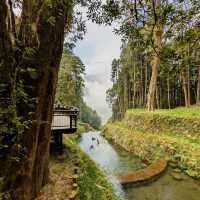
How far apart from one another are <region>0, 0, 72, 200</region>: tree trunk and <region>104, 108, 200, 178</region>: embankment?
724cm

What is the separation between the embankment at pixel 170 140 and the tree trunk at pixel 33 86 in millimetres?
7237

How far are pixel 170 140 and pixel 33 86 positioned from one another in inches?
377

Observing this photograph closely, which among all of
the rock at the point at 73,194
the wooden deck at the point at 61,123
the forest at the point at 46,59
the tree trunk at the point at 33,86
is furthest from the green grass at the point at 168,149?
the tree trunk at the point at 33,86

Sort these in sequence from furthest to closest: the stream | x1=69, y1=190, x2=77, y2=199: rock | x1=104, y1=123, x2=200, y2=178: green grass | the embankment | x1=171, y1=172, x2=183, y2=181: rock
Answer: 1. the embankment
2. x1=104, y1=123, x2=200, y2=178: green grass
3. x1=171, y1=172, x2=183, y2=181: rock
4. the stream
5. x1=69, y1=190, x2=77, y2=199: rock

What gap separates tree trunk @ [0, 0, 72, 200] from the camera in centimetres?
298

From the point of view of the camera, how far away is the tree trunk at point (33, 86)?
298 centimetres

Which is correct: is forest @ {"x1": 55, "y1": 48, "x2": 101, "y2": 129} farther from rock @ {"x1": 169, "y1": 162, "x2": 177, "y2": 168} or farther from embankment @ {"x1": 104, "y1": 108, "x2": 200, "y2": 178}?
rock @ {"x1": 169, "y1": 162, "x2": 177, "y2": 168}

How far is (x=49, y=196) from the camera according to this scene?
414 cm

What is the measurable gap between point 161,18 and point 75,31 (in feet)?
8.23

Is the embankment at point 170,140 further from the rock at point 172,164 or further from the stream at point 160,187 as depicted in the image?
the stream at point 160,187

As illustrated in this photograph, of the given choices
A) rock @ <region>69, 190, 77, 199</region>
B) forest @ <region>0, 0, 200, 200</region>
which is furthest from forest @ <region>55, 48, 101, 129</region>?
rock @ <region>69, 190, 77, 199</region>

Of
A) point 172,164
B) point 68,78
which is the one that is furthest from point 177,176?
point 68,78

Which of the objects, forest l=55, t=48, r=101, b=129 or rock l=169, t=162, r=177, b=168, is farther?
forest l=55, t=48, r=101, b=129

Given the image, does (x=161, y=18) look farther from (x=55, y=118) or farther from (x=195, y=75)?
(x=195, y=75)
